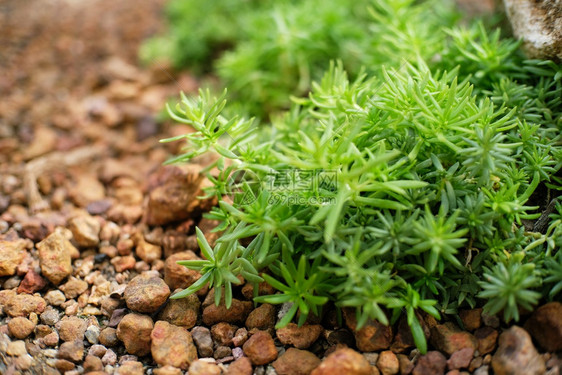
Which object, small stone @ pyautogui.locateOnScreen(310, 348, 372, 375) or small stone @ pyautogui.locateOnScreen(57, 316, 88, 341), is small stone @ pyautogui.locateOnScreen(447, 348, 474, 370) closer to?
small stone @ pyautogui.locateOnScreen(310, 348, 372, 375)


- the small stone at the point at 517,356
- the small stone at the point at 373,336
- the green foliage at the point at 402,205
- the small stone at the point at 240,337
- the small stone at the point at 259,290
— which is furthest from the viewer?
the small stone at the point at 259,290

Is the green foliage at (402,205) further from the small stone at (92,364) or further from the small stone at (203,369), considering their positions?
the small stone at (92,364)

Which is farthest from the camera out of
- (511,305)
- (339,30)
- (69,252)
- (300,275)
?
(339,30)

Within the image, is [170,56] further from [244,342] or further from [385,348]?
[385,348]

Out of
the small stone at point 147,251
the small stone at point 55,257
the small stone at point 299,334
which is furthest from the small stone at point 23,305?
the small stone at point 299,334

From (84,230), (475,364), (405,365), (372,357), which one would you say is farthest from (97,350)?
(475,364)

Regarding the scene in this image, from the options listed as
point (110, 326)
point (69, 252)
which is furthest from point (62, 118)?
point (110, 326)
